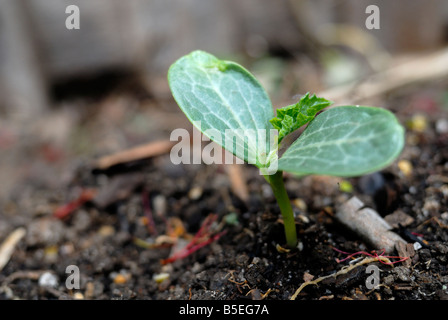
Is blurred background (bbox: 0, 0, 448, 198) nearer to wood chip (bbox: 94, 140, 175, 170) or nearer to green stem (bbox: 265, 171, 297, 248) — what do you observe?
wood chip (bbox: 94, 140, 175, 170)

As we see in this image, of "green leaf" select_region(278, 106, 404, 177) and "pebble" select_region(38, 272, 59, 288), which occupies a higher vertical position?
"green leaf" select_region(278, 106, 404, 177)

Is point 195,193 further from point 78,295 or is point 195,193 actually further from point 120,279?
point 78,295

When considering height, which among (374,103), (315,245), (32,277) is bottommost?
(32,277)

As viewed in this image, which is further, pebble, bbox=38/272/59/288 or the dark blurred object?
the dark blurred object

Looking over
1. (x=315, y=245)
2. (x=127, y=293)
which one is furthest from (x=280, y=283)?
(x=127, y=293)

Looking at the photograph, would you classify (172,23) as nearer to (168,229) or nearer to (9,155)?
(9,155)

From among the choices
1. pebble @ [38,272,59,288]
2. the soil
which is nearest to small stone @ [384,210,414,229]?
the soil
